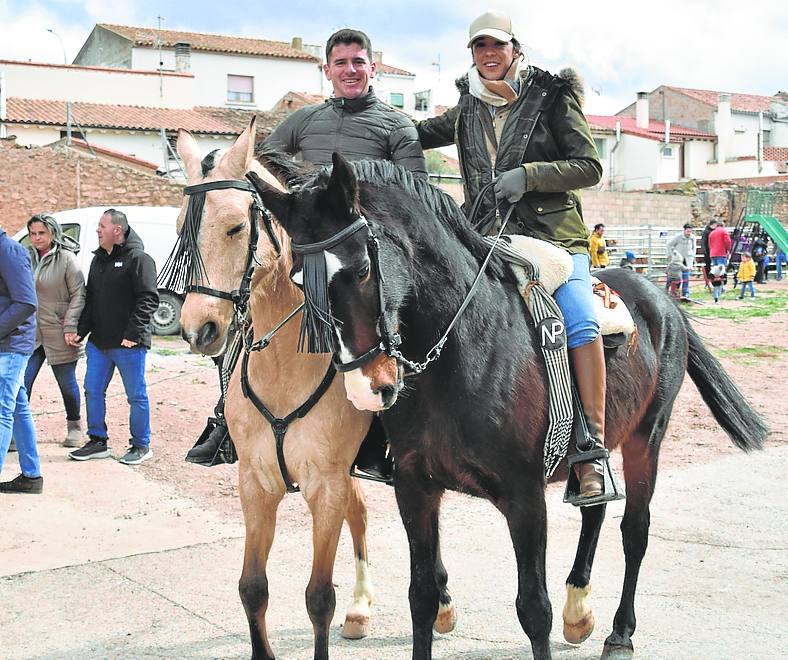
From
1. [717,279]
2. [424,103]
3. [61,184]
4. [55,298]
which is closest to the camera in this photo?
[55,298]

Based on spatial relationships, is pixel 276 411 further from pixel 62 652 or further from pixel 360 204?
pixel 62 652

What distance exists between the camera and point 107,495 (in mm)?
7102

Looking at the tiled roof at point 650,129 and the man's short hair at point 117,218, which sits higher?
the tiled roof at point 650,129

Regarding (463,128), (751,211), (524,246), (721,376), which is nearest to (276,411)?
(524,246)

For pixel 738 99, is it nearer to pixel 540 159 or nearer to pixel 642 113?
pixel 642 113

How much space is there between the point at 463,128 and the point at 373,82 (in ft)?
2.15

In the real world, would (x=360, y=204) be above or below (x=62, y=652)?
above

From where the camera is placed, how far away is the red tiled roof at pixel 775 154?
57.8 meters

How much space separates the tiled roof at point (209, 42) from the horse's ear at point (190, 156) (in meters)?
44.8

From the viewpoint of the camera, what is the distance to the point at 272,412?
12.4 feet

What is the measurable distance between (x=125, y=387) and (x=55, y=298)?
1.17 metres

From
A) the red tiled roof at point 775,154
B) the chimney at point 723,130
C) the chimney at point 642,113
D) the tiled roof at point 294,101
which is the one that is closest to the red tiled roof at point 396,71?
the tiled roof at point 294,101

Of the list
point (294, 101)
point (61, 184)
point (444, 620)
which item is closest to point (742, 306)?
point (61, 184)

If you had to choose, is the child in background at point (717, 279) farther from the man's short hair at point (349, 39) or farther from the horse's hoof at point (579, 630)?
the man's short hair at point (349, 39)
